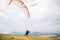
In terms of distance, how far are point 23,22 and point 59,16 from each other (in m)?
0.46

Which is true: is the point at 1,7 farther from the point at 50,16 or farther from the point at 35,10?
the point at 50,16

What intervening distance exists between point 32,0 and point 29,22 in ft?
0.92

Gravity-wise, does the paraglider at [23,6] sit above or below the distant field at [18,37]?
above

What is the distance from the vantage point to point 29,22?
7.10ft

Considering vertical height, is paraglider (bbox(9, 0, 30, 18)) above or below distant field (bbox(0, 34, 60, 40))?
above

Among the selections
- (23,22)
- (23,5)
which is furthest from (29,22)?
(23,5)

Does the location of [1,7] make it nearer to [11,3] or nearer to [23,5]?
[11,3]

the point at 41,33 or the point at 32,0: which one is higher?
the point at 32,0

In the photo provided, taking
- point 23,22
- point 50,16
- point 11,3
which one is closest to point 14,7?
point 11,3

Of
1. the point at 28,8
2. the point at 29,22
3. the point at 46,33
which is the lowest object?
the point at 46,33

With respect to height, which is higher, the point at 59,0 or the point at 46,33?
the point at 59,0

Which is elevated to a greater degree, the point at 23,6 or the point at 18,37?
the point at 23,6

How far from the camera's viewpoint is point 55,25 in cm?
215

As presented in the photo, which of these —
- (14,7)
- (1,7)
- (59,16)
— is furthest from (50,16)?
(1,7)
